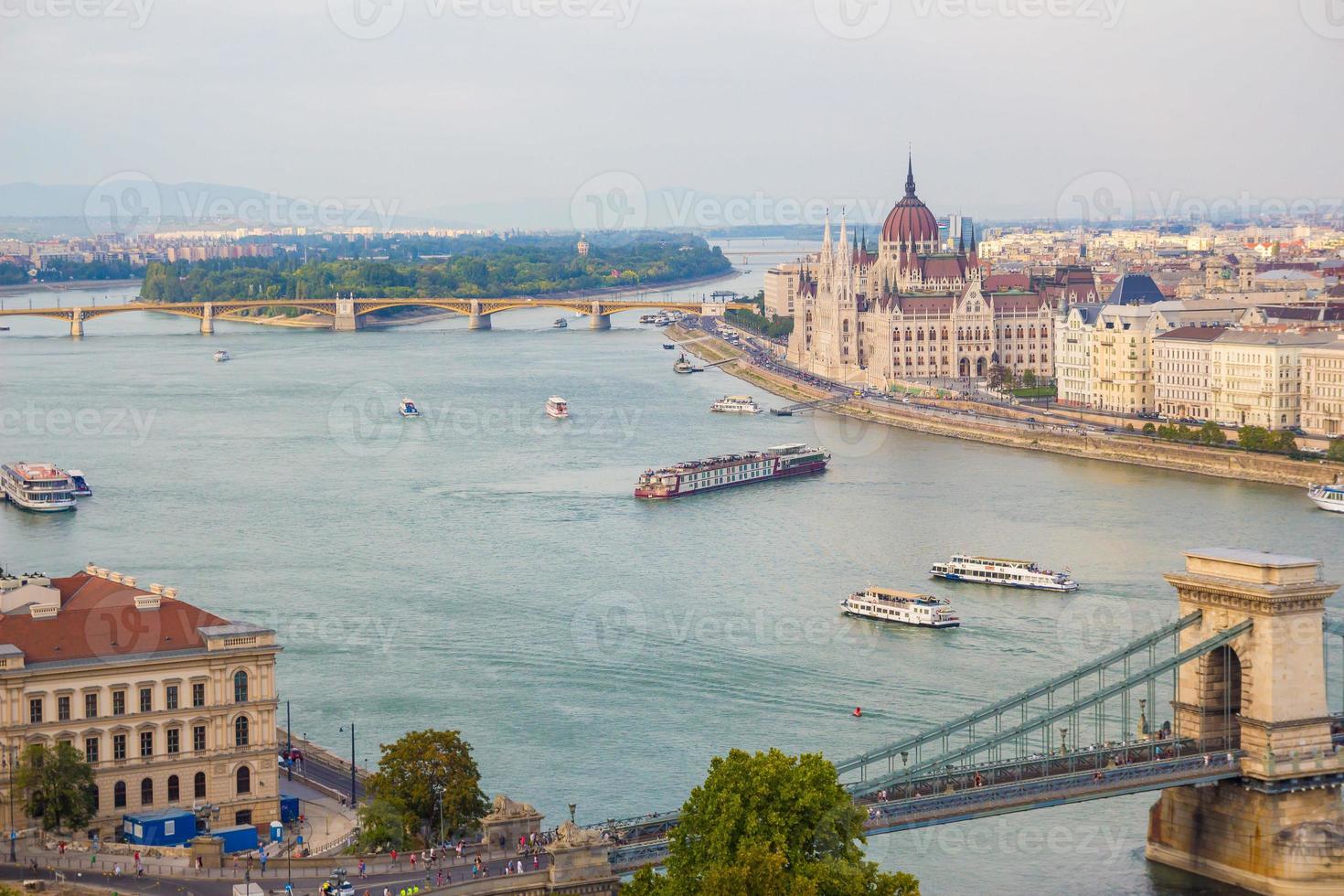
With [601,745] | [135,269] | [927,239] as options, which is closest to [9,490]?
[601,745]

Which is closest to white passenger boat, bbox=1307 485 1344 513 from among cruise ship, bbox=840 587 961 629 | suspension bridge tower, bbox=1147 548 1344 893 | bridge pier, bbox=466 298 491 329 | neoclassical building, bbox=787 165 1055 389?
cruise ship, bbox=840 587 961 629

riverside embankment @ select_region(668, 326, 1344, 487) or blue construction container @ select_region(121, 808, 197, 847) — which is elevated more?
riverside embankment @ select_region(668, 326, 1344, 487)

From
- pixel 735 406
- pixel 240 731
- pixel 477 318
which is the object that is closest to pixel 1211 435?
pixel 735 406

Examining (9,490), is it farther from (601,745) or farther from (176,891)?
(176,891)

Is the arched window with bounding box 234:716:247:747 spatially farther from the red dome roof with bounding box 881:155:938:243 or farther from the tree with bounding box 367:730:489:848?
the red dome roof with bounding box 881:155:938:243

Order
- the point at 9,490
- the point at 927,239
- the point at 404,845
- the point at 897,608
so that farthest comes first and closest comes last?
the point at 927,239 → the point at 9,490 → the point at 897,608 → the point at 404,845

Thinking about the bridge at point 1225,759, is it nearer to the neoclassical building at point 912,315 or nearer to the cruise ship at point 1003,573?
the cruise ship at point 1003,573
